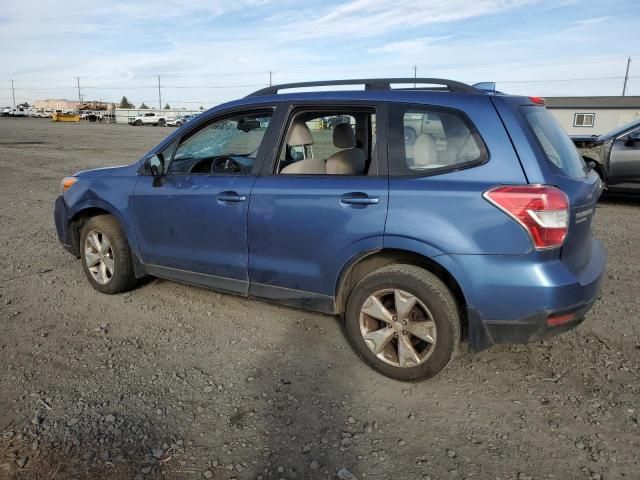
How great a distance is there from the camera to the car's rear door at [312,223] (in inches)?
133

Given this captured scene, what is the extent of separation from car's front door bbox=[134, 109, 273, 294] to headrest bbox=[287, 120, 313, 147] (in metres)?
0.20

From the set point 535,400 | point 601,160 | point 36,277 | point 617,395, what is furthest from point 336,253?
point 601,160

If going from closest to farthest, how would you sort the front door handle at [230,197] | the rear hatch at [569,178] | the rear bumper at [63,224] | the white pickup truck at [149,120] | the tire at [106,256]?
1. the rear hatch at [569,178]
2. the front door handle at [230,197]
3. the tire at [106,256]
4. the rear bumper at [63,224]
5. the white pickup truck at [149,120]

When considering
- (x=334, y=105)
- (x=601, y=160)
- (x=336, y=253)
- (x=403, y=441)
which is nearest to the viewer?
(x=403, y=441)

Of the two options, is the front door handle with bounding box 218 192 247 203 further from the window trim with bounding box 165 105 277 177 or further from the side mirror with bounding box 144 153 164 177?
the side mirror with bounding box 144 153 164 177

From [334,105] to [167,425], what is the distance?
2.36 m

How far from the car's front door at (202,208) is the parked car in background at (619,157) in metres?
7.23

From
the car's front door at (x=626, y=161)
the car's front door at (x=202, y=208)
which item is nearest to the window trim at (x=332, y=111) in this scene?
the car's front door at (x=202, y=208)

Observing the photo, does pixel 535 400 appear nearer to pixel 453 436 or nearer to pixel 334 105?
pixel 453 436

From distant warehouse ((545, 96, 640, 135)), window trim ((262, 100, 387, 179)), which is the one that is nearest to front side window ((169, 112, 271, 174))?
window trim ((262, 100, 387, 179))

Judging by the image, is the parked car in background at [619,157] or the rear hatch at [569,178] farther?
the parked car in background at [619,157]

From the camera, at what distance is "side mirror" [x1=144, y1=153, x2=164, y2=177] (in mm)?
4426

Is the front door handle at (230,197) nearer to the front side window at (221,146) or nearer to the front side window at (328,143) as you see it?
the front side window at (221,146)

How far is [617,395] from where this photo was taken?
3.25 metres
